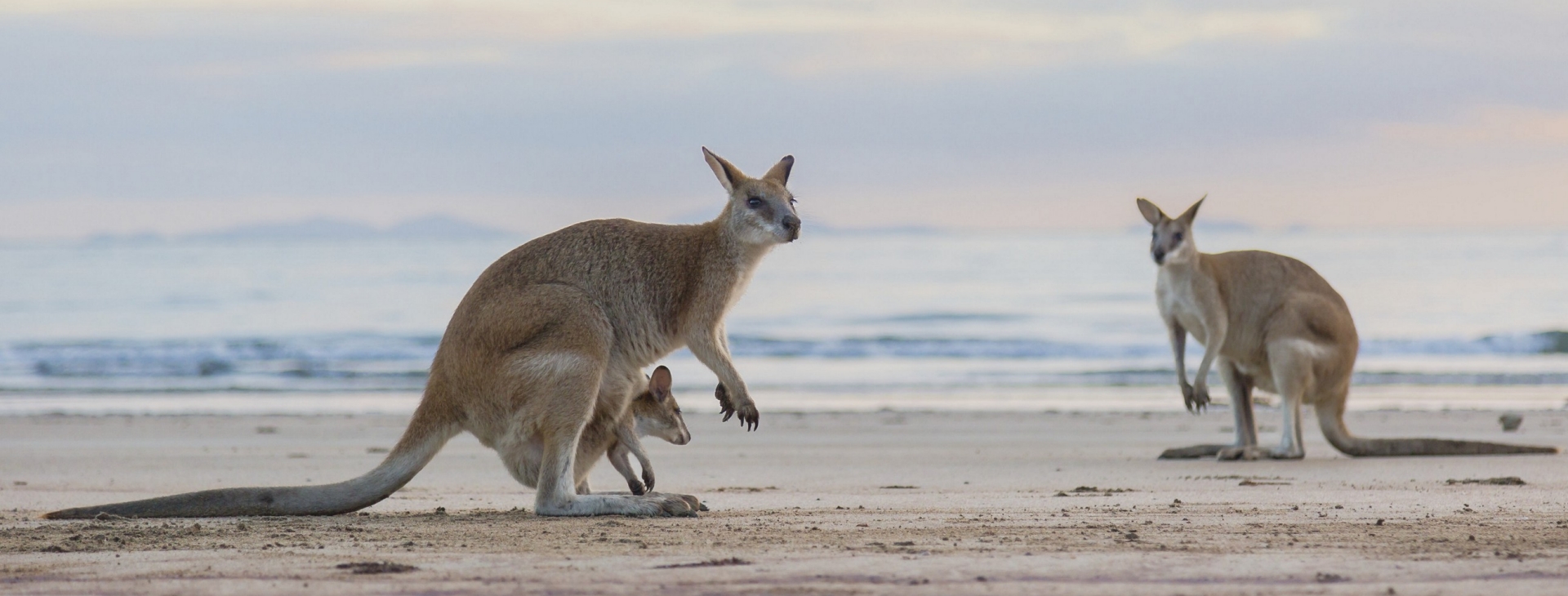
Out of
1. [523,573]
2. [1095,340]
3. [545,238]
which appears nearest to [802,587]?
[523,573]

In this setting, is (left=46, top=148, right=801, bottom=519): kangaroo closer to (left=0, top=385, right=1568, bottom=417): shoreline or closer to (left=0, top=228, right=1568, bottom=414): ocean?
(left=0, top=228, right=1568, bottom=414): ocean

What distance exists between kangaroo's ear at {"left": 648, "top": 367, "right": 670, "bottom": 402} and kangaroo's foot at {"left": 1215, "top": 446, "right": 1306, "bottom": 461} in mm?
3662

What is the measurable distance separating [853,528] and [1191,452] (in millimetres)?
4151

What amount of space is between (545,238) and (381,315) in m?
23.5

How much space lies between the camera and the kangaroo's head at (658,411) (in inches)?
249

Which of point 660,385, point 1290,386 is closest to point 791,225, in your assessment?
point 660,385

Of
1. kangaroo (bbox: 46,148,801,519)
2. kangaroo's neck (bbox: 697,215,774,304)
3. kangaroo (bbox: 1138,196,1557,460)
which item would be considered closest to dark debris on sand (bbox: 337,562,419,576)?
kangaroo (bbox: 46,148,801,519)

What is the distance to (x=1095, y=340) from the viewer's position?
21688 mm

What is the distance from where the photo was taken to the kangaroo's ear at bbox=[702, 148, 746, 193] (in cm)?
607

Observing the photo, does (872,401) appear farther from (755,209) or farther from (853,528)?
(853,528)

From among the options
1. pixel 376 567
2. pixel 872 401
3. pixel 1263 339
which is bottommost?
pixel 376 567

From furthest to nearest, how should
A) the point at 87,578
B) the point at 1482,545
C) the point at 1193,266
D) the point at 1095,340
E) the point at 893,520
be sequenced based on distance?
the point at 1095,340 → the point at 1193,266 → the point at 893,520 → the point at 1482,545 → the point at 87,578

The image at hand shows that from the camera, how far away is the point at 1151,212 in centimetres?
905

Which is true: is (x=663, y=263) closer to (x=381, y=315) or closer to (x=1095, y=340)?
(x=1095, y=340)
